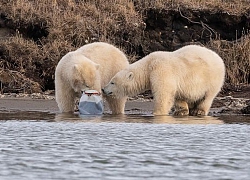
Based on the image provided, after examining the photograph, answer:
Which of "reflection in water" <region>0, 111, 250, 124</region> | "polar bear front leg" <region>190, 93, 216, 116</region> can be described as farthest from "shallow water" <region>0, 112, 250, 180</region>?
"polar bear front leg" <region>190, 93, 216, 116</region>

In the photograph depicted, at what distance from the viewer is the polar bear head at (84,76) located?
450 inches

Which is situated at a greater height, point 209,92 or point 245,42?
point 245,42

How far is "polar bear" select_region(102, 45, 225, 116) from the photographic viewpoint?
37.1 ft

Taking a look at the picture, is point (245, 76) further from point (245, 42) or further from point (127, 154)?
point (127, 154)

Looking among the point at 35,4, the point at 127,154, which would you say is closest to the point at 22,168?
the point at 127,154

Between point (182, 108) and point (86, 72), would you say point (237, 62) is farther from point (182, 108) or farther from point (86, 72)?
point (86, 72)

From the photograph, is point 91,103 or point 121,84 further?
point 121,84

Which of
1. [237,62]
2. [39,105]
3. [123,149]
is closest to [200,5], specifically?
[237,62]

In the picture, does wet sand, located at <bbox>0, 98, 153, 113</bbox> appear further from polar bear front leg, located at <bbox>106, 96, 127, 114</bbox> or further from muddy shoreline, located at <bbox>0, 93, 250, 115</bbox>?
polar bear front leg, located at <bbox>106, 96, 127, 114</bbox>

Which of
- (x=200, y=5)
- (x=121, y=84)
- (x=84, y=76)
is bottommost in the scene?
(x=121, y=84)

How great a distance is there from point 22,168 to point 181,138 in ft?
8.77

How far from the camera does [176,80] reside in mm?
11367

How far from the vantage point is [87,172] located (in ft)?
17.6

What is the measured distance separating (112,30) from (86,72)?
6.26m
